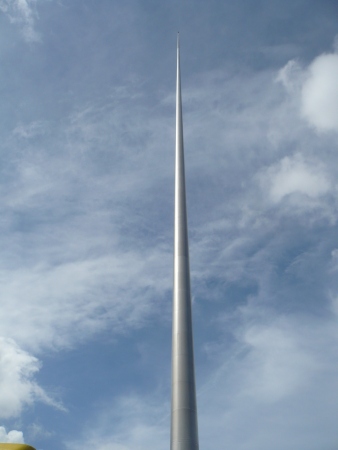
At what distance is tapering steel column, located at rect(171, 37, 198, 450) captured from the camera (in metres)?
23.3

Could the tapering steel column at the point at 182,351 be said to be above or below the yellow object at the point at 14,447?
above

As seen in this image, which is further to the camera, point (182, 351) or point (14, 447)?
point (182, 351)

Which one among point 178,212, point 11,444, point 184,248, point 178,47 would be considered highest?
point 178,47

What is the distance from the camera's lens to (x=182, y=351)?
86.6 ft

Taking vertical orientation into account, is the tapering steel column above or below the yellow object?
above

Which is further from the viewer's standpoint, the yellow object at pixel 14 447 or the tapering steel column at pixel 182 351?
the tapering steel column at pixel 182 351

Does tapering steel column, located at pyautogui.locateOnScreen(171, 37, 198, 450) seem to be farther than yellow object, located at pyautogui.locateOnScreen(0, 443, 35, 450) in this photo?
Yes

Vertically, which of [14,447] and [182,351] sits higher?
[182,351]

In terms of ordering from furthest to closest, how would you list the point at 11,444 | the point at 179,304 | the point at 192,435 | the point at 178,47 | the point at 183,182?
the point at 178,47, the point at 183,182, the point at 179,304, the point at 192,435, the point at 11,444

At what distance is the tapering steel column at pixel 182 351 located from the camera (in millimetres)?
23344

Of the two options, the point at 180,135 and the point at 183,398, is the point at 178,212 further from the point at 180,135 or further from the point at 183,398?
the point at 183,398

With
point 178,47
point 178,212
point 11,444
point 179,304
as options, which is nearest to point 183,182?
point 178,212

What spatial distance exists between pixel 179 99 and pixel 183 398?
→ 98.7ft

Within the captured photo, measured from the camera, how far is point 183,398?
24.5m
